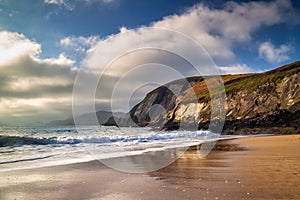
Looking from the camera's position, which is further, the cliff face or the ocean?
the cliff face

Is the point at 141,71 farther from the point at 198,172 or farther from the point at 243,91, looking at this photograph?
the point at 243,91

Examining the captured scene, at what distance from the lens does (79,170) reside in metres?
8.38

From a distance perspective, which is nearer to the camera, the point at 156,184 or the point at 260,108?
the point at 156,184

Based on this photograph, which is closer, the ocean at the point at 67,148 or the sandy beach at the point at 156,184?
the sandy beach at the point at 156,184

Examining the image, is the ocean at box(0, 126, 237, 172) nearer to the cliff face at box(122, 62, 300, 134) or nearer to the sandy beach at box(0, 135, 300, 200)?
the sandy beach at box(0, 135, 300, 200)

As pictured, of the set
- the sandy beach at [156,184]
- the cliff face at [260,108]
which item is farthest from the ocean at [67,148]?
the cliff face at [260,108]

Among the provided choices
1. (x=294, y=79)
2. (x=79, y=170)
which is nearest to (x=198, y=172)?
(x=79, y=170)

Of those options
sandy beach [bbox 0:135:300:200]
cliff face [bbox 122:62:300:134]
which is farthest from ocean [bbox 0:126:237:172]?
cliff face [bbox 122:62:300:134]

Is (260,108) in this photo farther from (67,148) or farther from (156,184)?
(156,184)

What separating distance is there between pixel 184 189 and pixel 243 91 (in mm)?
43629

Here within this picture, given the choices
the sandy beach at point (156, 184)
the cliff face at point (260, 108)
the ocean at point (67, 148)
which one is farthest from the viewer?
the cliff face at point (260, 108)

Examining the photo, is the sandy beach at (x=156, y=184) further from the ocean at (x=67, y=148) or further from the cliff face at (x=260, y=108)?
the cliff face at (x=260, y=108)

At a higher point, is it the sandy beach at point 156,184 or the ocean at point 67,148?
the sandy beach at point 156,184

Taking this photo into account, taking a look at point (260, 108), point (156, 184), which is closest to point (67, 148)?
point (156, 184)
